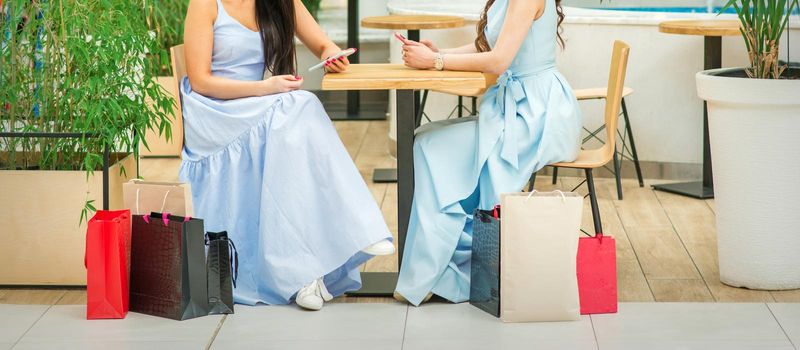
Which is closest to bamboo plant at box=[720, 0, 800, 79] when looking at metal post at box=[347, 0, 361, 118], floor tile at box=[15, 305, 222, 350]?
floor tile at box=[15, 305, 222, 350]

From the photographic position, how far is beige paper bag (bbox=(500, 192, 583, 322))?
330 centimetres

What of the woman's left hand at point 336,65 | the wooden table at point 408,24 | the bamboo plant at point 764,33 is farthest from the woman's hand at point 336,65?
the wooden table at point 408,24

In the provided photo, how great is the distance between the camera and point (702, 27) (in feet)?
16.8

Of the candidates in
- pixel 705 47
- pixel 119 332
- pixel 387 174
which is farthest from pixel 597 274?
pixel 387 174

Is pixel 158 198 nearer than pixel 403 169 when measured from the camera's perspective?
Yes

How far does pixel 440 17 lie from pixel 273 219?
2473 millimetres

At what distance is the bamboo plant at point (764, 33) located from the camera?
12.0ft

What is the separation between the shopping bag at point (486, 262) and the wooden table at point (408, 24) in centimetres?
217

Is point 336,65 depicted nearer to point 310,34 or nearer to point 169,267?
point 310,34

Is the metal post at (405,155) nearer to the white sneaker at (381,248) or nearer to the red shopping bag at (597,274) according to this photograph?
the white sneaker at (381,248)

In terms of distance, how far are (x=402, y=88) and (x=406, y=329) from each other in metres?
0.71

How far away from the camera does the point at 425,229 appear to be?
3607 mm

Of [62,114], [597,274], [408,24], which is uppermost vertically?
[408,24]

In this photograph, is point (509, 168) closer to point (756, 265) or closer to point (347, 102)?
point (756, 265)
